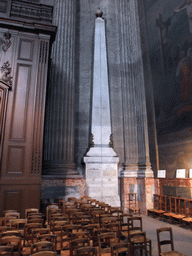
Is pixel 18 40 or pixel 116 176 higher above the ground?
pixel 18 40

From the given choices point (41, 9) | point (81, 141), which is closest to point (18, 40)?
point (41, 9)

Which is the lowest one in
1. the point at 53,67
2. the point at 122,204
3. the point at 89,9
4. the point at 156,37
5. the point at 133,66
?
the point at 122,204

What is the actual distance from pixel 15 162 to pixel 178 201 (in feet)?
22.7

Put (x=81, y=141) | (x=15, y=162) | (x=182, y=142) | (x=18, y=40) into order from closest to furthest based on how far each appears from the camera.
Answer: (x=15, y=162)
(x=18, y=40)
(x=182, y=142)
(x=81, y=141)

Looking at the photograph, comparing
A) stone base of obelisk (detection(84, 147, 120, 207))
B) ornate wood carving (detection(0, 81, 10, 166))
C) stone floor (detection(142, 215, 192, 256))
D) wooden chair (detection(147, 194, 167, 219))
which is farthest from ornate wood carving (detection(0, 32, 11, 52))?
wooden chair (detection(147, 194, 167, 219))

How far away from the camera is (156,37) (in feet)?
41.9

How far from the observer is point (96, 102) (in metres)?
12.4

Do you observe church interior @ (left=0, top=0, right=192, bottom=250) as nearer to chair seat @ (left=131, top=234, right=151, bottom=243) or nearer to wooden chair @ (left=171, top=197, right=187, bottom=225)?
wooden chair @ (left=171, top=197, right=187, bottom=225)

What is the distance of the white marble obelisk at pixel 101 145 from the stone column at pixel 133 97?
1.20 meters

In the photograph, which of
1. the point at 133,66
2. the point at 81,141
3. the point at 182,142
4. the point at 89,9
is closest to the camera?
the point at 182,142

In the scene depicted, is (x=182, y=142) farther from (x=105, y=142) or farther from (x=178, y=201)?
(x=105, y=142)

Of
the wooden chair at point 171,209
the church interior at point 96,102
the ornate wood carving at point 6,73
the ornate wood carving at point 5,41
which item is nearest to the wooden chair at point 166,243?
the wooden chair at point 171,209

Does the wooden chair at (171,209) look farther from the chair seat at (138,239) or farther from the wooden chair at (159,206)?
the chair seat at (138,239)

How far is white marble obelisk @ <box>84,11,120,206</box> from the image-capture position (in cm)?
1106
